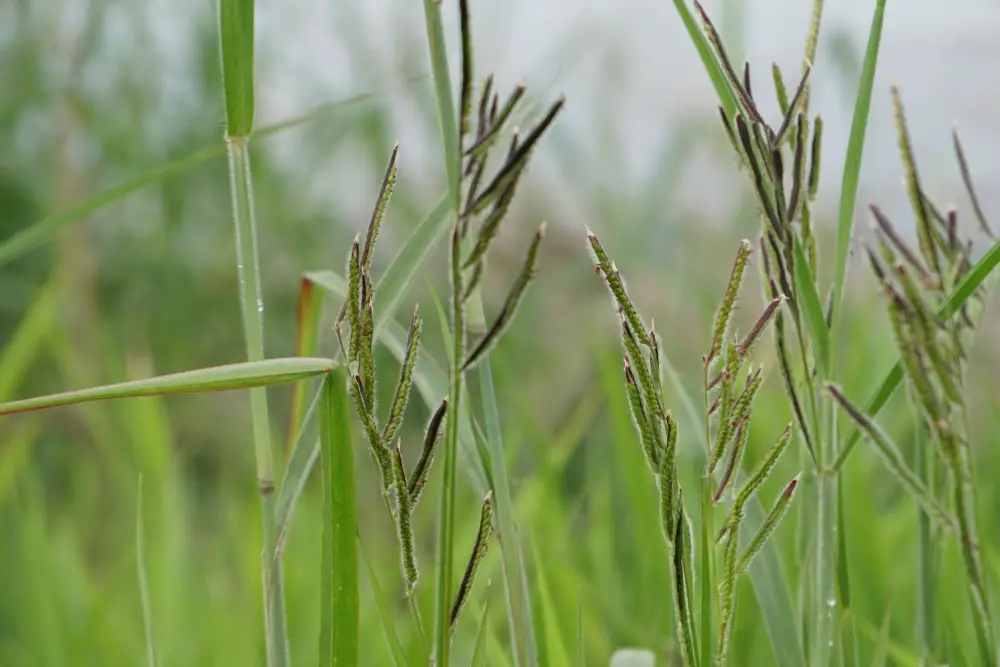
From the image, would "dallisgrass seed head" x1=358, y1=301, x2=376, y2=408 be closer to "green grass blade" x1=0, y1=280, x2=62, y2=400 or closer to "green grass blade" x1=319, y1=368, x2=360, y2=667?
"green grass blade" x1=319, y1=368, x2=360, y2=667

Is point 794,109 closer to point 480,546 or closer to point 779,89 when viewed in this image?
point 779,89

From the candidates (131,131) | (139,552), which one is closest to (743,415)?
(139,552)

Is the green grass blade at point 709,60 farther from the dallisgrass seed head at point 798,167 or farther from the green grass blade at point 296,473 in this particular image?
the green grass blade at point 296,473

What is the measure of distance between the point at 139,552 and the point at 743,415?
0.22 m

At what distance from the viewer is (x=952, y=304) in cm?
31

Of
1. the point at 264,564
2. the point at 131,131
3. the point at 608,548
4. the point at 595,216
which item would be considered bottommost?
the point at 608,548

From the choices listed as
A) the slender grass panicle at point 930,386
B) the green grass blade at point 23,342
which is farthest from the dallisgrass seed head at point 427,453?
the green grass blade at point 23,342

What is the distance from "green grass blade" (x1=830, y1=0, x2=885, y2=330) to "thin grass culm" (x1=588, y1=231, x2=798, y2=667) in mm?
76

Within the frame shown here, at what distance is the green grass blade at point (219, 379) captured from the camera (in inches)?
10.5

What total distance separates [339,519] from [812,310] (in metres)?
0.17

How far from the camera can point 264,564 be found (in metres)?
0.32

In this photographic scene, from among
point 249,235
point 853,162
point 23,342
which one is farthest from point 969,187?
point 23,342

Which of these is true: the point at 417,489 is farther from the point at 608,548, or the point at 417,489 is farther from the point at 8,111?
the point at 8,111

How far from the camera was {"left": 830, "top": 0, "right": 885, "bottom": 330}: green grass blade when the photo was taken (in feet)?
1.06
